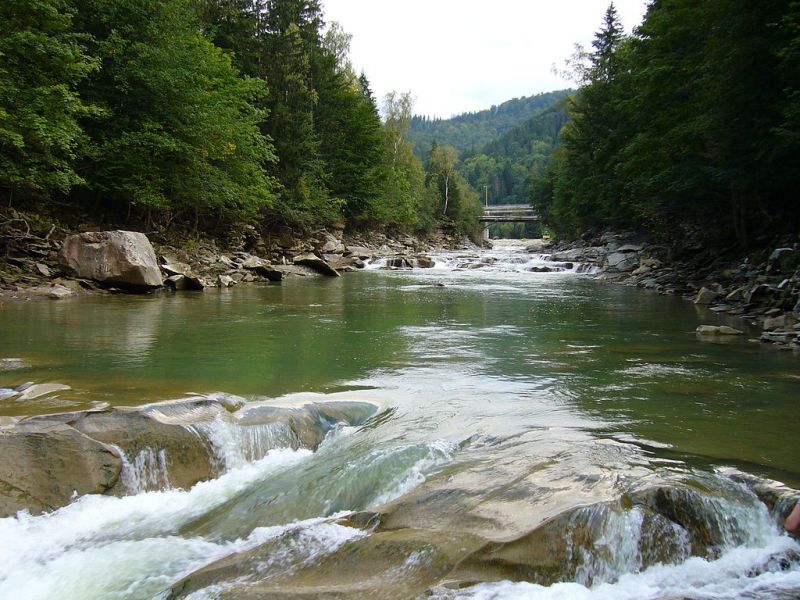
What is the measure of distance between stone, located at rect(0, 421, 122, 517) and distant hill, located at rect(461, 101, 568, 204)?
132 m

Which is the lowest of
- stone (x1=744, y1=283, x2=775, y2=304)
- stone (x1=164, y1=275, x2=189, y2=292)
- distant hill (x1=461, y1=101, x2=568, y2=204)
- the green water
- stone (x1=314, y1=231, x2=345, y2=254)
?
the green water

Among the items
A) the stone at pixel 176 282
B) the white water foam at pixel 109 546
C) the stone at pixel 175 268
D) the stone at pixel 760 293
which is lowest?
the white water foam at pixel 109 546

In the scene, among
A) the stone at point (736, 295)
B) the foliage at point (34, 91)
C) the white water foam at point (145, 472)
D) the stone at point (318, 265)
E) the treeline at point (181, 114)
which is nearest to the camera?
the white water foam at point (145, 472)

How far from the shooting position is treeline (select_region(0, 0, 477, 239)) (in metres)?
14.9

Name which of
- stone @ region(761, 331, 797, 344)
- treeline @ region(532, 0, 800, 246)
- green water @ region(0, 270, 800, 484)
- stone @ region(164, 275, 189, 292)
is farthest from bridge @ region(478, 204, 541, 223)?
stone @ region(761, 331, 797, 344)

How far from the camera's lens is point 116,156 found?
1970 centimetres

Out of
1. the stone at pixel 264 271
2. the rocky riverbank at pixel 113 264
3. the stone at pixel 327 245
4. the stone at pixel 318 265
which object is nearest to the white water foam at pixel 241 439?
the rocky riverbank at pixel 113 264

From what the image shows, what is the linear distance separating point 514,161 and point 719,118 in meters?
155

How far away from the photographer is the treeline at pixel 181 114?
1488cm

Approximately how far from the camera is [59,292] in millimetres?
14812

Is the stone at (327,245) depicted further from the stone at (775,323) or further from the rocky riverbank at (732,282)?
the stone at (775,323)

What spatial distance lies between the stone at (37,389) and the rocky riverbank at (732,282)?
1023cm

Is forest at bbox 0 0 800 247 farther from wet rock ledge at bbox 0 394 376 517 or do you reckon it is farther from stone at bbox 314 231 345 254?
wet rock ledge at bbox 0 394 376 517

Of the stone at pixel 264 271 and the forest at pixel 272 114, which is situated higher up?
the forest at pixel 272 114
